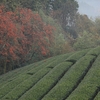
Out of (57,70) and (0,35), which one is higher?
(0,35)

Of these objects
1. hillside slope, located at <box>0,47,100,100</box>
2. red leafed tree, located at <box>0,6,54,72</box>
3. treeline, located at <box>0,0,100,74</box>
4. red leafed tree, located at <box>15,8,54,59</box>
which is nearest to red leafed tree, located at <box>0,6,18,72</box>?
treeline, located at <box>0,0,100,74</box>

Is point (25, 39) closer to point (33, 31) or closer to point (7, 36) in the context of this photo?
point (33, 31)

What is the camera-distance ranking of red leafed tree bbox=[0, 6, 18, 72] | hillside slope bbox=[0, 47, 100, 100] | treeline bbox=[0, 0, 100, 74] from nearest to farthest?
1. hillside slope bbox=[0, 47, 100, 100]
2. red leafed tree bbox=[0, 6, 18, 72]
3. treeline bbox=[0, 0, 100, 74]

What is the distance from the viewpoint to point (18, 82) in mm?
26578

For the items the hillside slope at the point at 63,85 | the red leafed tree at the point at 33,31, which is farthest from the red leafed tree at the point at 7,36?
the hillside slope at the point at 63,85

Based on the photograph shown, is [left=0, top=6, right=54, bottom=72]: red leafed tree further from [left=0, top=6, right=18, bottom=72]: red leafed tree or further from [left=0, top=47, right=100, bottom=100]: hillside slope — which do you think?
[left=0, top=47, right=100, bottom=100]: hillside slope

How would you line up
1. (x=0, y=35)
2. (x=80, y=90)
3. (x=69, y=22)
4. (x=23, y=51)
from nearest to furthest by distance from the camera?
(x=80, y=90) < (x=0, y=35) < (x=23, y=51) < (x=69, y=22)

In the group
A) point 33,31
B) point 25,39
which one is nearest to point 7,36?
point 25,39

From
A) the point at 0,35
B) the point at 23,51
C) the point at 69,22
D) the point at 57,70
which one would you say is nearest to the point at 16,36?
the point at 0,35

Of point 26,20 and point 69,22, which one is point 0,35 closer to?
point 26,20

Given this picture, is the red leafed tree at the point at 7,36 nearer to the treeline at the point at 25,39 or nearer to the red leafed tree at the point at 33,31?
the treeline at the point at 25,39

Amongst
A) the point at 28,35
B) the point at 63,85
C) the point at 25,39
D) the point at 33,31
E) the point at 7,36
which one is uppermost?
the point at 33,31

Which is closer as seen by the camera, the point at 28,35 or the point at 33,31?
the point at 33,31

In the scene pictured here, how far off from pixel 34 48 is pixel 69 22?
42693 millimetres
